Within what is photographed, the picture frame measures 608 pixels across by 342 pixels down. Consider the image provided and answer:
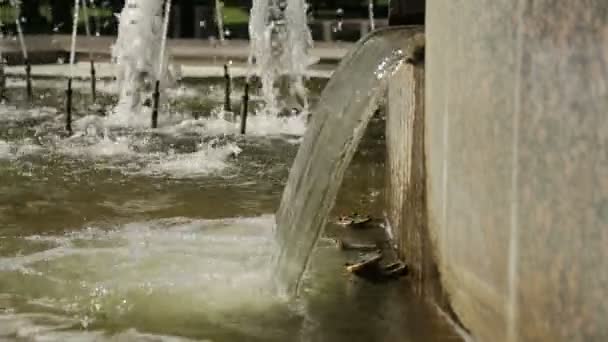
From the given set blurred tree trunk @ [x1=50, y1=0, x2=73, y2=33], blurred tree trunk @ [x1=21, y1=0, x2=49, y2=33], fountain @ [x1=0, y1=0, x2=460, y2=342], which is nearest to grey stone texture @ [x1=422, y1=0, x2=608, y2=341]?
fountain @ [x1=0, y1=0, x2=460, y2=342]

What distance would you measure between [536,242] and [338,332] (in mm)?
1217

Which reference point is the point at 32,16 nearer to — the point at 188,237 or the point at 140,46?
the point at 140,46

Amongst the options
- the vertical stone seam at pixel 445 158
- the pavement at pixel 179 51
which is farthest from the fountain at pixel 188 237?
the pavement at pixel 179 51

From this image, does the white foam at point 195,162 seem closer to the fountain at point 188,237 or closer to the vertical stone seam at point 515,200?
the fountain at point 188,237

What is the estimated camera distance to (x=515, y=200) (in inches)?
131

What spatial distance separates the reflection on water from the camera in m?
4.32

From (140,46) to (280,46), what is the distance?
3013mm

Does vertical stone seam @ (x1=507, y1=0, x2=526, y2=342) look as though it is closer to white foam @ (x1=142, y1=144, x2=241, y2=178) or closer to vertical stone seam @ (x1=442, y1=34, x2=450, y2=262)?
vertical stone seam @ (x1=442, y1=34, x2=450, y2=262)

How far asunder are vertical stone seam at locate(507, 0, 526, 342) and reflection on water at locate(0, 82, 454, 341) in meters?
0.72

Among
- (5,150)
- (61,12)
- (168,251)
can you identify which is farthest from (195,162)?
(61,12)

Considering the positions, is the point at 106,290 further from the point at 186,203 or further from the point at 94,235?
the point at 186,203

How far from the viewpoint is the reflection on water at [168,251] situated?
4.32m

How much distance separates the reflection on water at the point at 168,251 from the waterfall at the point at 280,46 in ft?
13.6

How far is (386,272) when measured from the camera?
5.02 meters
